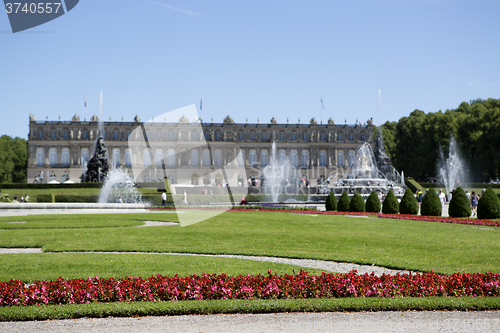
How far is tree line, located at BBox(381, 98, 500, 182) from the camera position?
164 feet

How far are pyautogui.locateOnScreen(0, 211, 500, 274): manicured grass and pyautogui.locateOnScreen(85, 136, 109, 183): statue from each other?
23228 mm

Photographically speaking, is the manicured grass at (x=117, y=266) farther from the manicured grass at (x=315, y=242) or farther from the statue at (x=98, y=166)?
the statue at (x=98, y=166)

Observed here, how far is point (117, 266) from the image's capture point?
8227 mm

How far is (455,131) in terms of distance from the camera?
55.1 meters

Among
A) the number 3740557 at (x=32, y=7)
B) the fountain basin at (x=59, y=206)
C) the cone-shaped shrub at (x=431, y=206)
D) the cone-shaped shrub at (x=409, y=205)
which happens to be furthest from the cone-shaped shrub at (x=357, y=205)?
the number 3740557 at (x=32, y=7)

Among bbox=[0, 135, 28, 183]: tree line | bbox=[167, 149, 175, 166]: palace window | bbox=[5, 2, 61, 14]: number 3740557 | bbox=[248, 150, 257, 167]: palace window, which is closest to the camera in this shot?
bbox=[5, 2, 61, 14]: number 3740557

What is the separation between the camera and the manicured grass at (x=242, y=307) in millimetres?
5516

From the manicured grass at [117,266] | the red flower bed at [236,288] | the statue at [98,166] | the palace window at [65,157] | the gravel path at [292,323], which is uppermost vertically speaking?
the palace window at [65,157]

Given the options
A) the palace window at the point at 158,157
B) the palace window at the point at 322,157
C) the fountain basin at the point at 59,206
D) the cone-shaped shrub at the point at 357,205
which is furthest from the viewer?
the palace window at the point at 322,157

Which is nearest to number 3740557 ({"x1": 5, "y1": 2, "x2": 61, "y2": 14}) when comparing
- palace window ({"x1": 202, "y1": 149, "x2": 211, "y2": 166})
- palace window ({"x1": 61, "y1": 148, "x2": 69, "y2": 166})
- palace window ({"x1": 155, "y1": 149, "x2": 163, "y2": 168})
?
palace window ({"x1": 155, "y1": 149, "x2": 163, "y2": 168})

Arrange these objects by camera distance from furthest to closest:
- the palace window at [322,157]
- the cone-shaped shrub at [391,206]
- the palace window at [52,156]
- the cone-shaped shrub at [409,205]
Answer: the palace window at [322,157]
the palace window at [52,156]
the cone-shaped shrub at [391,206]
the cone-shaped shrub at [409,205]

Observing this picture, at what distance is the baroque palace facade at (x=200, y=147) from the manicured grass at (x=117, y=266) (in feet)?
224

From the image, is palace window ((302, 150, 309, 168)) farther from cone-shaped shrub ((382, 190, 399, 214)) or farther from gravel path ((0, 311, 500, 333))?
gravel path ((0, 311, 500, 333))

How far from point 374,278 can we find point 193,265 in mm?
3217
